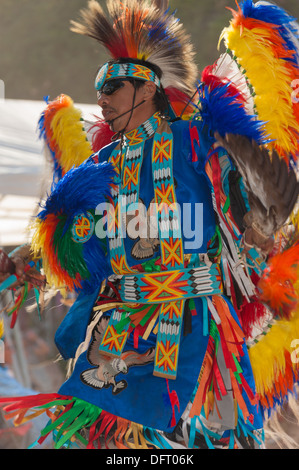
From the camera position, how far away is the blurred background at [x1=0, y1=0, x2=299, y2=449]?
4031mm

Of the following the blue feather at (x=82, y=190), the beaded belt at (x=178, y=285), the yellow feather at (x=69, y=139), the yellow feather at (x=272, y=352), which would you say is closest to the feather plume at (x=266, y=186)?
the beaded belt at (x=178, y=285)

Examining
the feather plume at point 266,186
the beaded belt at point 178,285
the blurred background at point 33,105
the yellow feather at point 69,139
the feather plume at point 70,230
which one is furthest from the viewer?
the blurred background at point 33,105

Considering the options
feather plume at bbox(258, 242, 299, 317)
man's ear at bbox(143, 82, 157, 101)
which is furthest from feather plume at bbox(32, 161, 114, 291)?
feather plume at bbox(258, 242, 299, 317)

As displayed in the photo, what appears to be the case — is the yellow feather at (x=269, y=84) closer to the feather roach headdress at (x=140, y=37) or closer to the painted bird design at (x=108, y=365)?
the feather roach headdress at (x=140, y=37)

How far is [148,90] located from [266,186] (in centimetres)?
65

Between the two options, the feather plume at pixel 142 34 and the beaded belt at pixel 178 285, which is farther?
the feather plume at pixel 142 34

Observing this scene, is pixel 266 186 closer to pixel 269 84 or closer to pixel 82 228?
pixel 269 84

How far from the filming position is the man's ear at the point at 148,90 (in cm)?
229

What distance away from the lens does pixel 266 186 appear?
1.86m

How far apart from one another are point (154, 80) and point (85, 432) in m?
1.18

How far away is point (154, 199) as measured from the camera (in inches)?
84.4

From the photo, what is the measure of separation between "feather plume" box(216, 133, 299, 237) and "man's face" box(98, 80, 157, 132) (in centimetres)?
49

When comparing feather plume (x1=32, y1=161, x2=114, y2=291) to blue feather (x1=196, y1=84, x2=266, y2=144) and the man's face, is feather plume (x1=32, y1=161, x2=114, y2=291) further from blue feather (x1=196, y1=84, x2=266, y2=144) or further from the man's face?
blue feather (x1=196, y1=84, x2=266, y2=144)
